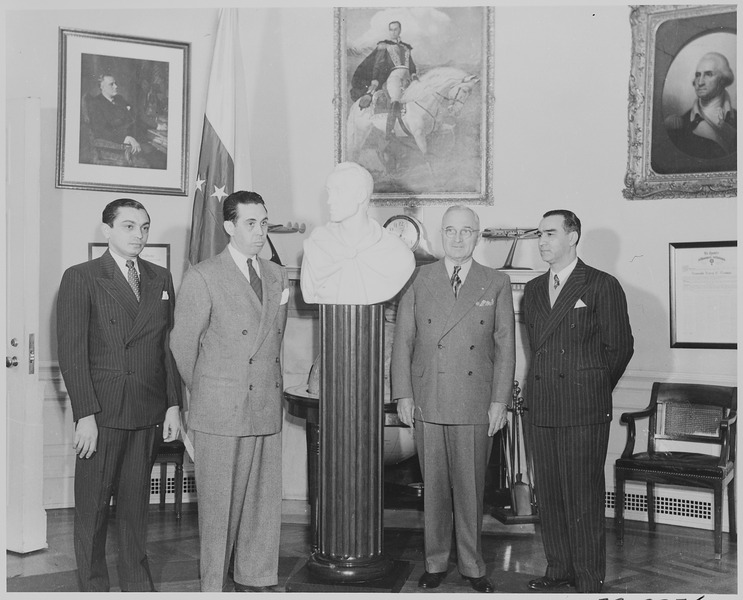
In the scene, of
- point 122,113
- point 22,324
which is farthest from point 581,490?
point 122,113

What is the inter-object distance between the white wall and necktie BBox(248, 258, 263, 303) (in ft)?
6.14

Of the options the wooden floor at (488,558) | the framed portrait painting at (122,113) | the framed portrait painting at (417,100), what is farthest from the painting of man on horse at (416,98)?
the wooden floor at (488,558)

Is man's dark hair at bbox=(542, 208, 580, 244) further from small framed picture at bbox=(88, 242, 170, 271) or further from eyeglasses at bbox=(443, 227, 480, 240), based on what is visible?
small framed picture at bbox=(88, 242, 170, 271)

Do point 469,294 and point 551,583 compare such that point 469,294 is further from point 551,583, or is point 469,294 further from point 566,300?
point 551,583

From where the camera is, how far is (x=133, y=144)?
5148 mm

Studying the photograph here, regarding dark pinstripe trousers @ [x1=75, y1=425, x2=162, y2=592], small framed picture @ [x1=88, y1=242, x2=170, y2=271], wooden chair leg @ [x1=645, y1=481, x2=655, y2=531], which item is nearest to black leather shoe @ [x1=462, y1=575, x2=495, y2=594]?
dark pinstripe trousers @ [x1=75, y1=425, x2=162, y2=592]

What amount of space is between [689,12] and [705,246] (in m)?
1.40

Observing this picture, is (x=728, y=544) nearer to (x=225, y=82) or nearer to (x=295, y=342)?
(x=295, y=342)

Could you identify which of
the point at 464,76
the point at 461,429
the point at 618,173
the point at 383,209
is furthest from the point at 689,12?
the point at 461,429

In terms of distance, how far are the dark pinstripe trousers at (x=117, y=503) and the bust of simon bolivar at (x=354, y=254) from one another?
983mm

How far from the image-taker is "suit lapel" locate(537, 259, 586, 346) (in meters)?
3.57

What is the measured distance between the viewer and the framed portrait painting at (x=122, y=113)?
5020mm

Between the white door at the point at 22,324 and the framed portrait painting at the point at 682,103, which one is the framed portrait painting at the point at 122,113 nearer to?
the white door at the point at 22,324

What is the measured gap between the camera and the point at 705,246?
15.9 feet
